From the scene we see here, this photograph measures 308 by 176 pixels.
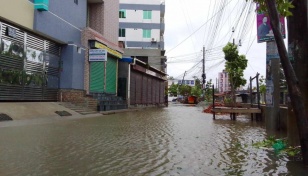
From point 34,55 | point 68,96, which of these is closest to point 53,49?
point 34,55

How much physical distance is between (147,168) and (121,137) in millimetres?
3845

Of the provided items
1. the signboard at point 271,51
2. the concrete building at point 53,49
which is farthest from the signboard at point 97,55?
the signboard at point 271,51

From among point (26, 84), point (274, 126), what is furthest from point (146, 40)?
point (274, 126)

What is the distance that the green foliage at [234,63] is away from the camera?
2794 cm

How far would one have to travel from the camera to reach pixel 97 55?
22.5 m

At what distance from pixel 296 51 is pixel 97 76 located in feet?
66.7

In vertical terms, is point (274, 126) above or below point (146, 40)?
below

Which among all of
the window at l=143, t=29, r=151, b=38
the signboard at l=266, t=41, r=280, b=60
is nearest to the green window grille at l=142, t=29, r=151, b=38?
the window at l=143, t=29, r=151, b=38

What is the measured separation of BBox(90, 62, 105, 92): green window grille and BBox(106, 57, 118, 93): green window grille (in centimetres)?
147

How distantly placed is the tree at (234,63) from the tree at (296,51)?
22.4 m

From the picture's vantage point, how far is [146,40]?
6031cm

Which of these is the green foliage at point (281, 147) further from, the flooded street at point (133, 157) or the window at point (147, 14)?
the window at point (147, 14)

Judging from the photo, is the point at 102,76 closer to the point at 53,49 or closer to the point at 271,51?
the point at 53,49

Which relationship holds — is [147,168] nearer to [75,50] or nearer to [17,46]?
[17,46]
